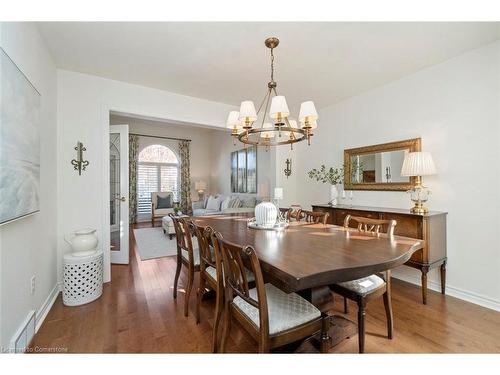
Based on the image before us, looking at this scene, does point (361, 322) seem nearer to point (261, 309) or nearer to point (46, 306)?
point (261, 309)

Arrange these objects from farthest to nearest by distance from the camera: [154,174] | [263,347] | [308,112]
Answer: [154,174], [308,112], [263,347]

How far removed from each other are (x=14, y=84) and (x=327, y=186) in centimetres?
372

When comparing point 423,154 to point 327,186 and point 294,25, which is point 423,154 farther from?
point 294,25

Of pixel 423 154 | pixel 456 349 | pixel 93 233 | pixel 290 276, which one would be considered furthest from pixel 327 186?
pixel 93 233

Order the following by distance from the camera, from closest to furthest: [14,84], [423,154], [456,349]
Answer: [14,84], [456,349], [423,154]

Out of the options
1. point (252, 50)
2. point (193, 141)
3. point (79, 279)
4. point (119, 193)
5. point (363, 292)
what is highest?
point (193, 141)

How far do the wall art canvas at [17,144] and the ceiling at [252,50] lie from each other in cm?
76

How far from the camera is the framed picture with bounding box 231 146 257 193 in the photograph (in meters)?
6.27

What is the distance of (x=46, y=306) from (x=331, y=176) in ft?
12.2

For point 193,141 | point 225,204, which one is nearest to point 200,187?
point 193,141

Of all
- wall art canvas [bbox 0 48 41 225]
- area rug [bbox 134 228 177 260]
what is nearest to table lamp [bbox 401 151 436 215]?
wall art canvas [bbox 0 48 41 225]

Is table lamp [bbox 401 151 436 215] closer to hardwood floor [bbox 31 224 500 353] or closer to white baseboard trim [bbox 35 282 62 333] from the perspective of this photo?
hardwood floor [bbox 31 224 500 353]

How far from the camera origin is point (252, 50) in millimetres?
2195

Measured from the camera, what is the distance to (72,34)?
198 cm
